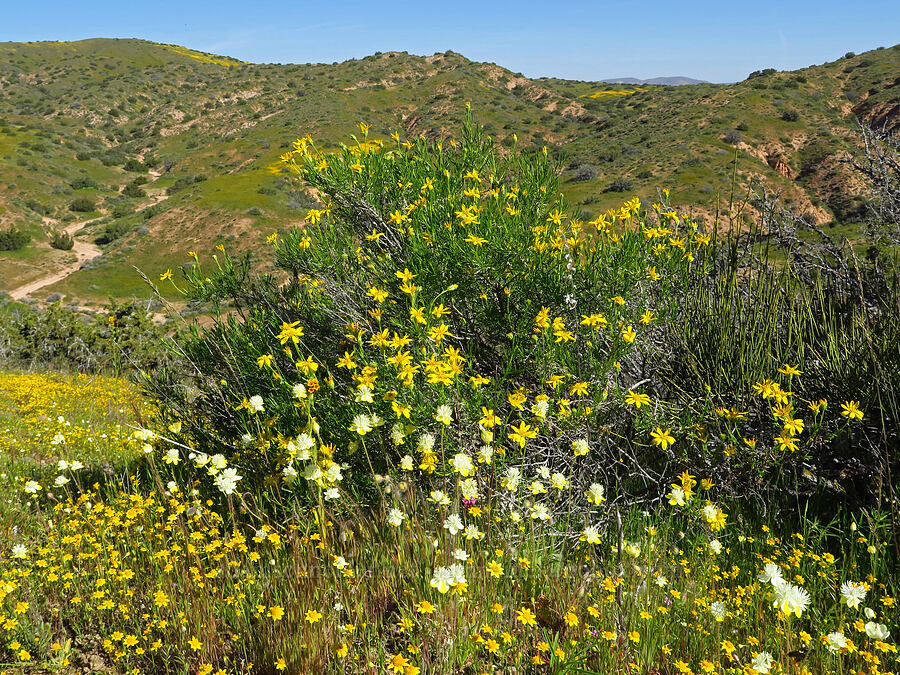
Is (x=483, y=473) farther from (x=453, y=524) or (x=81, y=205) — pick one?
(x=81, y=205)

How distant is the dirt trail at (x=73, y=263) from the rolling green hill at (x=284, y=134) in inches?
16.1

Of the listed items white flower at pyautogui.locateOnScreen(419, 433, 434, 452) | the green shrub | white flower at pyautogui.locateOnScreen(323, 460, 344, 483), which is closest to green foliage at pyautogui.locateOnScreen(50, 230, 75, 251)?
the green shrub

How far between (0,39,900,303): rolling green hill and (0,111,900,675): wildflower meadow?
9116 mm

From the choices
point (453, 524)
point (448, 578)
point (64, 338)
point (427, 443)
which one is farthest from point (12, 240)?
point (448, 578)

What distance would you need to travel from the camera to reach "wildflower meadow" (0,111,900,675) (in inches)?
80.5

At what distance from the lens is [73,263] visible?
3703 centimetres

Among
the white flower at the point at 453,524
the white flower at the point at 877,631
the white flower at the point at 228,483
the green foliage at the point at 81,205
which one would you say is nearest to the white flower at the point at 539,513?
the white flower at the point at 453,524

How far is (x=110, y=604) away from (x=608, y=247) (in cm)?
323

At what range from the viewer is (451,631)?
198cm

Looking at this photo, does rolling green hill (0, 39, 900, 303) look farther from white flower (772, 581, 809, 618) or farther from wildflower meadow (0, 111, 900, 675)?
white flower (772, 581, 809, 618)

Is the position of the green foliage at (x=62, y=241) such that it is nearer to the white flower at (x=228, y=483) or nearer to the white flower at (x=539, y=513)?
the white flower at (x=228, y=483)

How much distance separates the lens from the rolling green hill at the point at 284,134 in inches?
1537

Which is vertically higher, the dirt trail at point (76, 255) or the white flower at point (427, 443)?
the white flower at point (427, 443)

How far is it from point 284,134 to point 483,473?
2792 inches
